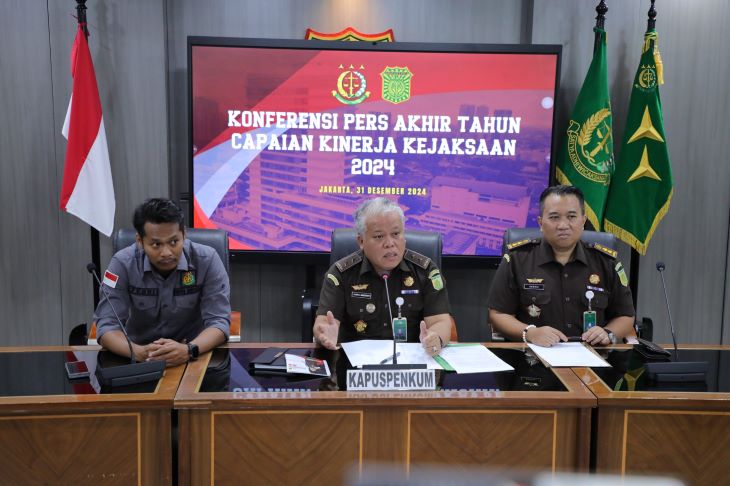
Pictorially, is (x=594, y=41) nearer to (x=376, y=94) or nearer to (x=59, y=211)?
(x=376, y=94)

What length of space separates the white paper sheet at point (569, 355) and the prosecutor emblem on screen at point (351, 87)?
5.76 feet

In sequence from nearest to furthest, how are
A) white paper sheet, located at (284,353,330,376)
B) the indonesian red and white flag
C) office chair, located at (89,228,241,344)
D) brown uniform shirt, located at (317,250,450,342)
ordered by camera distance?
white paper sheet, located at (284,353,330,376)
brown uniform shirt, located at (317,250,450,342)
office chair, located at (89,228,241,344)
the indonesian red and white flag

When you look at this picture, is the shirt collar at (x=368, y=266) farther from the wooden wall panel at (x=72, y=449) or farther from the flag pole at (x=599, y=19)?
the flag pole at (x=599, y=19)

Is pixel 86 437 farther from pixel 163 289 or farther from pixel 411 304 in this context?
pixel 411 304

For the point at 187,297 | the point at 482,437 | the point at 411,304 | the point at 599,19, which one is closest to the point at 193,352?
the point at 187,297

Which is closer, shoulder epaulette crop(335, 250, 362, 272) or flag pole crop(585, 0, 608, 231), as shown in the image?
shoulder epaulette crop(335, 250, 362, 272)

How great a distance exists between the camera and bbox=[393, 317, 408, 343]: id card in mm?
2168

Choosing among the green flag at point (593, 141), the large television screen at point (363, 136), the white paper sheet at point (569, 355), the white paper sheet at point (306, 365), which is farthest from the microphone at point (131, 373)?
the green flag at point (593, 141)

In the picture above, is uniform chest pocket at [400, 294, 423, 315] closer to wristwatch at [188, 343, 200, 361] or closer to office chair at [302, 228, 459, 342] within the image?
office chair at [302, 228, 459, 342]

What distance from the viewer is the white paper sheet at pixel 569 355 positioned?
1950 millimetres

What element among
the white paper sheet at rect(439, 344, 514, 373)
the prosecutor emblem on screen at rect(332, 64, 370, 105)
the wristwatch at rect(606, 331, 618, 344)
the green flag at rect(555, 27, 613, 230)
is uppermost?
the prosecutor emblem on screen at rect(332, 64, 370, 105)

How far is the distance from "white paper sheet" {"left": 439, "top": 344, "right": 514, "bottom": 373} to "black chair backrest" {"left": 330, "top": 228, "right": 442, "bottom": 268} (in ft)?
1.88

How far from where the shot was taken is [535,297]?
2.45 metres

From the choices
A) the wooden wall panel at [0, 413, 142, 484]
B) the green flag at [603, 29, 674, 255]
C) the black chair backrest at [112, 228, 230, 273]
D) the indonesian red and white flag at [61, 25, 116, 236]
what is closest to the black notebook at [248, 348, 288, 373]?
the wooden wall panel at [0, 413, 142, 484]
